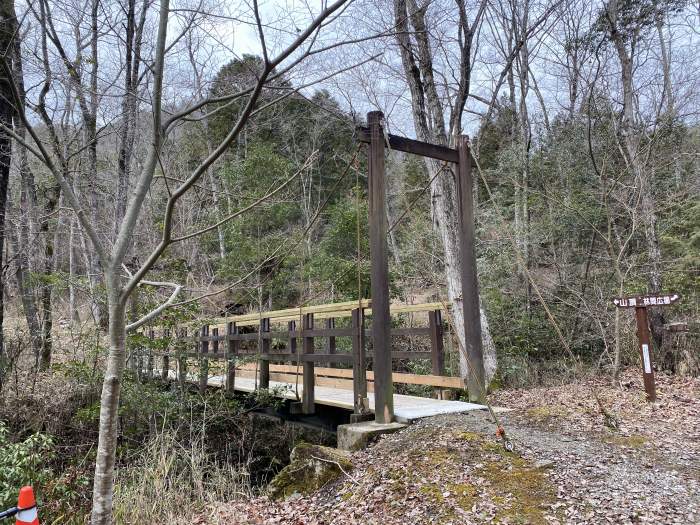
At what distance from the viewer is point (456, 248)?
8414mm

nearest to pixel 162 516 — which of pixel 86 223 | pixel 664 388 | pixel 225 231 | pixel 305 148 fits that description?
pixel 86 223

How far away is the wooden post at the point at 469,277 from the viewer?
5.75 meters

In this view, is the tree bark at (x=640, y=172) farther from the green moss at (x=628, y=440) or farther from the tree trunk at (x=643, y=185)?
the green moss at (x=628, y=440)

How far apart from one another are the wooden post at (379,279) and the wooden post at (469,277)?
1.18 meters

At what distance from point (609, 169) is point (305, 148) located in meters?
12.3

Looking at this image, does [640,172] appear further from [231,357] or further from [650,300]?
[231,357]

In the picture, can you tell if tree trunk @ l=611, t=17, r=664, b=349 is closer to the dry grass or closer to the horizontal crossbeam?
the horizontal crossbeam

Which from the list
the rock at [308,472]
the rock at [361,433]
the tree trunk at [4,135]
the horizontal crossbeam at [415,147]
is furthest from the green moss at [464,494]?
the tree trunk at [4,135]

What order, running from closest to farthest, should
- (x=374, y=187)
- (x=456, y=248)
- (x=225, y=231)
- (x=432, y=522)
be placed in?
(x=432, y=522), (x=374, y=187), (x=456, y=248), (x=225, y=231)

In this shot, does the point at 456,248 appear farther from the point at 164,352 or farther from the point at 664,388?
the point at 164,352

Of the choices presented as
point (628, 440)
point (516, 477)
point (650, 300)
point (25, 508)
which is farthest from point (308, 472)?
point (650, 300)

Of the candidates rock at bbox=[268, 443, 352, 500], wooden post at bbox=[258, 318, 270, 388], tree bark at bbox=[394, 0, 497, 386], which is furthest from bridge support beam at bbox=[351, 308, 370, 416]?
tree bark at bbox=[394, 0, 497, 386]

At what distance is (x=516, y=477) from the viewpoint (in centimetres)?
348

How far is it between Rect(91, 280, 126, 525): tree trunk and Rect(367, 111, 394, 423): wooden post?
2.66m
